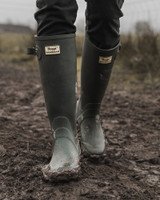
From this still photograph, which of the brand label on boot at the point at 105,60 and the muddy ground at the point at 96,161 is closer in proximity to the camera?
the muddy ground at the point at 96,161

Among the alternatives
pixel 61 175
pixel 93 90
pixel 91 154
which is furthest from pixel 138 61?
pixel 61 175

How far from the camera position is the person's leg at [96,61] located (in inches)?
49.4

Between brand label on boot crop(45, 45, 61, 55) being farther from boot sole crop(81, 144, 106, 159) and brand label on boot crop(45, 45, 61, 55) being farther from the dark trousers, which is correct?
boot sole crop(81, 144, 106, 159)

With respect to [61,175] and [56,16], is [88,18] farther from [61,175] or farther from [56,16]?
[61,175]

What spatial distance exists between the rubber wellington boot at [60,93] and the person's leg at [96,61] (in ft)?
0.47

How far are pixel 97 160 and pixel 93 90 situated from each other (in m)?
0.34

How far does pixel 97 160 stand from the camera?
146 cm

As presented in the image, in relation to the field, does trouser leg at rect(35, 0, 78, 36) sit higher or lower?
higher

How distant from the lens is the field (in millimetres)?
1143

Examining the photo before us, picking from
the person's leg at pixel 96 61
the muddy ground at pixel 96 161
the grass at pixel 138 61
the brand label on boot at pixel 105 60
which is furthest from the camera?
the grass at pixel 138 61

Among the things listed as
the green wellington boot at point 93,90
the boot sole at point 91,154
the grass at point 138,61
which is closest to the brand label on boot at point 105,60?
the green wellington boot at point 93,90

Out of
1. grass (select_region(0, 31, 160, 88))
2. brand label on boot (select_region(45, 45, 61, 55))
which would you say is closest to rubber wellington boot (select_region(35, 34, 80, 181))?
brand label on boot (select_region(45, 45, 61, 55))

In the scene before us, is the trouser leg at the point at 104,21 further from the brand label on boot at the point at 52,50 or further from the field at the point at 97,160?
the field at the point at 97,160

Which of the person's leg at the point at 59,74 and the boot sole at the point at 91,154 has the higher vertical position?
the person's leg at the point at 59,74
